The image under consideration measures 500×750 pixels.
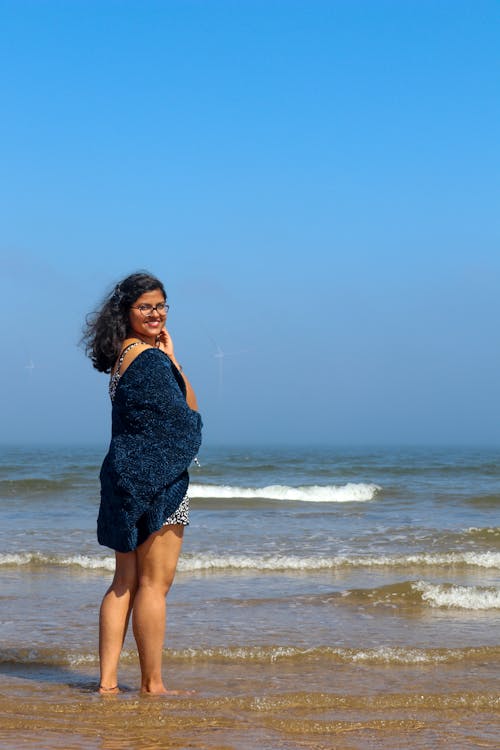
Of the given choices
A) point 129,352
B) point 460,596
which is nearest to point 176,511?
point 129,352

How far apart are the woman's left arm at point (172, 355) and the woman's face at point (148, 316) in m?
0.06

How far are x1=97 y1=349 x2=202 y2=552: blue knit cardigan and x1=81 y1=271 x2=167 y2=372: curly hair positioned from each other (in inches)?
6.7

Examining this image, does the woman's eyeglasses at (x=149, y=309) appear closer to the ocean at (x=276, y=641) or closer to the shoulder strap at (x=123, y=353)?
the shoulder strap at (x=123, y=353)

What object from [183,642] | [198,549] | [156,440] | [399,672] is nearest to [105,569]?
[198,549]

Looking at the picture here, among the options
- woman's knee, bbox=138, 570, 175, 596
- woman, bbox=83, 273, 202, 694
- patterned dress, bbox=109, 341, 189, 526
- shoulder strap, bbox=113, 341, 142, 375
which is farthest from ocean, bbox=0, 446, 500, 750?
shoulder strap, bbox=113, 341, 142, 375

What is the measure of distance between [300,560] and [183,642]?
3.28 m

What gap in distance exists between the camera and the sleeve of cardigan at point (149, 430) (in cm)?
369

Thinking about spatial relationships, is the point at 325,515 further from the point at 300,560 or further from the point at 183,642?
the point at 183,642

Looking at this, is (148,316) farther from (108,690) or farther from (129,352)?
(108,690)

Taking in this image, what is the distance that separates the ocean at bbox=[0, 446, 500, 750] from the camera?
3.44 m

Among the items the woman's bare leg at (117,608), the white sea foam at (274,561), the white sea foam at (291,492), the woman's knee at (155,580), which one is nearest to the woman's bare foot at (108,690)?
the woman's bare leg at (117,608)

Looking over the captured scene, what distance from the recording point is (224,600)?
6.50 meters

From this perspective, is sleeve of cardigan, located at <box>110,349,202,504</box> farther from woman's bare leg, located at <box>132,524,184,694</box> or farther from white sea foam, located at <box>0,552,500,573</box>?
white sea foam, located at <box>0,552,500,573</box>

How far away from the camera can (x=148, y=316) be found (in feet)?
12.6
